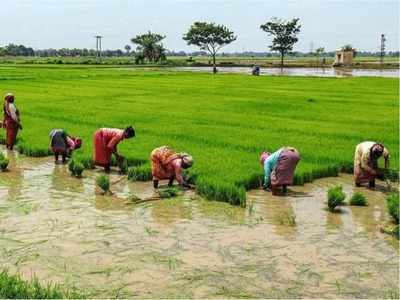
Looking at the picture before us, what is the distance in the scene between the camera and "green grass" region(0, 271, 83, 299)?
5.43 metres

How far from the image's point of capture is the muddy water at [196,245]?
5988mm

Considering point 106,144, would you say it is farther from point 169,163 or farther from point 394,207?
point 394,207

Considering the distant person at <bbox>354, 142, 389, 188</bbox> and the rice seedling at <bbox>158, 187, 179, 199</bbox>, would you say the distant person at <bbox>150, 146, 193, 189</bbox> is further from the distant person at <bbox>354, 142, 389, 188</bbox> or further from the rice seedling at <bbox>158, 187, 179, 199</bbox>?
the distant person at <bbox>354, 142, 389, 188</bbox>

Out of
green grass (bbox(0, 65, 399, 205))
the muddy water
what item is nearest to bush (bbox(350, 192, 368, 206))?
the muddy water

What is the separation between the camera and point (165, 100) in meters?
24.8

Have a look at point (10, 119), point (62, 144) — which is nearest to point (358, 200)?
point (62, 144)

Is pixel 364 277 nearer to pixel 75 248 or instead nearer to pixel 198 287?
pixel 198 287

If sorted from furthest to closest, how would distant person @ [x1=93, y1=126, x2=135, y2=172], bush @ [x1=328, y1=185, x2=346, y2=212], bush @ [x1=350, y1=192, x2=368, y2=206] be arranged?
1. distant person @ [x1=93, y1=126, x2=135, y2=172]
2. bush @ [x1=350, y1=192, x2=368, y2=206]
3. bush @ [x1=328, y1=185, x2=346, y2=212]

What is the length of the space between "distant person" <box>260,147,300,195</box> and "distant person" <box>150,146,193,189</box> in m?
1.34

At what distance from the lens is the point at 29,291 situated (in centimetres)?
549

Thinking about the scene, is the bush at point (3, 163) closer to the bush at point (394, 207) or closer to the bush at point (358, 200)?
the bush at point (358, 200)

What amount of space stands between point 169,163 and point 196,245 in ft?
9.27

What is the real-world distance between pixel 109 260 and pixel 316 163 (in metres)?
6.35

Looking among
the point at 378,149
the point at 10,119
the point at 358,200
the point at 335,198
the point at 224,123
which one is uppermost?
the point at 10,119
